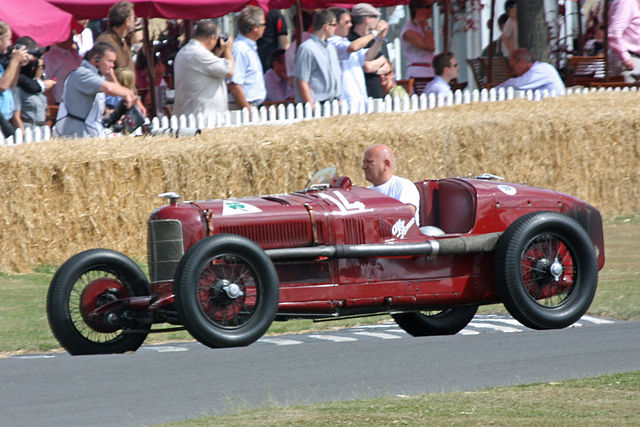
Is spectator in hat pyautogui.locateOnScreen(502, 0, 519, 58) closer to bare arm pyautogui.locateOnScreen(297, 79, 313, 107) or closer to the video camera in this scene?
bare arm pyautogui.locateOnScreen(297, 79, 313, 107)

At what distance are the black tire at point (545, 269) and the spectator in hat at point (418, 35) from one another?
9.83 metres

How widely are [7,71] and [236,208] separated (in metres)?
5.49

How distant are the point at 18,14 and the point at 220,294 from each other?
29.0 ft

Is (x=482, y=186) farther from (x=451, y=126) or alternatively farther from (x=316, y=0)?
(x=316, y=0)

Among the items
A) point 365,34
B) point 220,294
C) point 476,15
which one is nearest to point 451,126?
point 365,34

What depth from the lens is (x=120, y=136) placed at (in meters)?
13.3

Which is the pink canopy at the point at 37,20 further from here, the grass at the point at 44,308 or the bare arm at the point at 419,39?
the bare arm at the point at 419,39

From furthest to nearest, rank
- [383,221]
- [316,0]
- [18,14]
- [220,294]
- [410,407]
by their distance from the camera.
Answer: [316,0] < [18,14] < [383,221] < [220,294] < [410,407]

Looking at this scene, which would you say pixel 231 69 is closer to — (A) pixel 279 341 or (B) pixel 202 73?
(B) pixel 202 73

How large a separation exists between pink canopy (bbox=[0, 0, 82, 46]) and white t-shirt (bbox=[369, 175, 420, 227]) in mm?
7504

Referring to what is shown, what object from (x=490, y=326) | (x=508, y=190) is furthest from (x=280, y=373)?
(x=490, y=326)

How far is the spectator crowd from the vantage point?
41.7ft

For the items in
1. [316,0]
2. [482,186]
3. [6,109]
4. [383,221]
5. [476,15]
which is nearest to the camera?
[383,221]

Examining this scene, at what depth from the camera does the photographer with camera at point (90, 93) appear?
12289 mm
